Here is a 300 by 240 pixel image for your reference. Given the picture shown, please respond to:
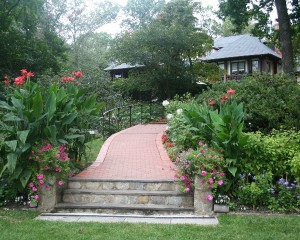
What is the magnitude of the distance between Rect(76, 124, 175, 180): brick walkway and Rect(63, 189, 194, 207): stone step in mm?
545

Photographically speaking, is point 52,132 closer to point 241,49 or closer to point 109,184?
point 109,184

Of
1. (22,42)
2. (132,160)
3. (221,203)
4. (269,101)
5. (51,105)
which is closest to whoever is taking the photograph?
(221,203)

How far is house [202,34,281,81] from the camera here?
112 feet

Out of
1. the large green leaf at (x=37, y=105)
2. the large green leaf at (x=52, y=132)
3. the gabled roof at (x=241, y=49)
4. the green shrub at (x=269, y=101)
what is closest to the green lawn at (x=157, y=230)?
the large green leaf at (x=52, y=132)

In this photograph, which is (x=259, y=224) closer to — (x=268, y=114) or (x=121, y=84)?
(x=268, y=114)

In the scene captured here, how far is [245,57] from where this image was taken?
3488 centimetres

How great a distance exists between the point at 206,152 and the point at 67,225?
2.41 metres

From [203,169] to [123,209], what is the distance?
1439 millimetres

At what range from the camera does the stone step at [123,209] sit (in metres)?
5.93

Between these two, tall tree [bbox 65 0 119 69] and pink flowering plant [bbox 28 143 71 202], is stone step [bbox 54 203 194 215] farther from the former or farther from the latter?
tall tree [bbox 65 0 119 69]

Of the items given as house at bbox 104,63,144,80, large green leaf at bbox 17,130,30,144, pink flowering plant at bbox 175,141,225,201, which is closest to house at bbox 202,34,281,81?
house at bbox 104,63,144,80

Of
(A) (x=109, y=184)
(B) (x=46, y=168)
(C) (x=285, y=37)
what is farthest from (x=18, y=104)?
(C) (x=285, y=37)

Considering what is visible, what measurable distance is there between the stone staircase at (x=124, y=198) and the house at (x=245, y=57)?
89.7 feet

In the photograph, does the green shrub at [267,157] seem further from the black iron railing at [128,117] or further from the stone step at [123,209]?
the black iron railing at [128,117]
